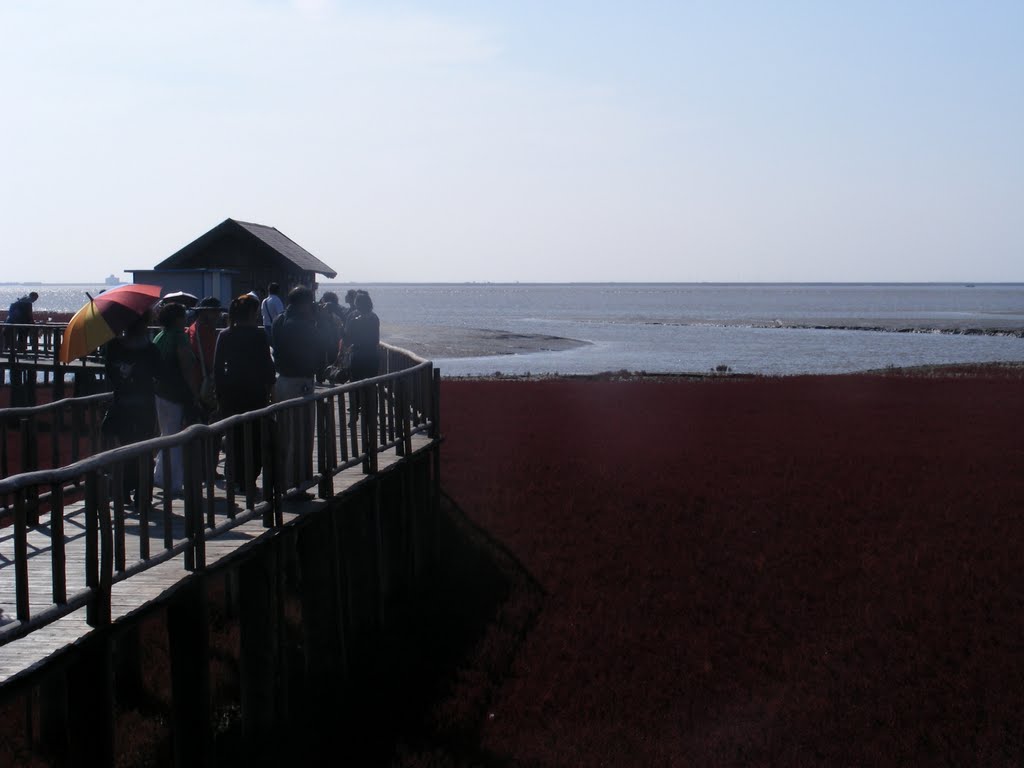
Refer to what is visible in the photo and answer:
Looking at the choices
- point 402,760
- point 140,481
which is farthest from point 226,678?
point 140,481

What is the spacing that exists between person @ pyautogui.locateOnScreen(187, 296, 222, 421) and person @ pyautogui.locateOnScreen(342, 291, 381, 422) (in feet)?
11.2

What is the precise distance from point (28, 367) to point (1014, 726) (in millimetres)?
20415

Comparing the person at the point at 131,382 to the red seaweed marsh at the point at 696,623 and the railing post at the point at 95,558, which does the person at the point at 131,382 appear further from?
the railing post at the point at 95,558

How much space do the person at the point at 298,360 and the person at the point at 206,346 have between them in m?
0.58

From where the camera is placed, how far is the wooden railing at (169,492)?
6.32m

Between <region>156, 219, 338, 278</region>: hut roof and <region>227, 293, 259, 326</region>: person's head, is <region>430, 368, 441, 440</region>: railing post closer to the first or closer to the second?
<region>227, 293, 259, 326</region>: person's head

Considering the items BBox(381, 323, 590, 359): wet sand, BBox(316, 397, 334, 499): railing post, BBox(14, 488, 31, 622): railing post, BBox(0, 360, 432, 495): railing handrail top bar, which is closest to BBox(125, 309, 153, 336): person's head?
BBox(0, 360, 432, 495): railing handrail top bar

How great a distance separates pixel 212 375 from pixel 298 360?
2.73 ft

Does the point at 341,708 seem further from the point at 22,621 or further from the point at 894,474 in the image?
the point at 894,474

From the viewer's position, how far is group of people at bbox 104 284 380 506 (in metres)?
10.1

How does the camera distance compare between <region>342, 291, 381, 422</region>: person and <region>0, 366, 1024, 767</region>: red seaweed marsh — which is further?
<region>342, 291, 381, 422</region>: person

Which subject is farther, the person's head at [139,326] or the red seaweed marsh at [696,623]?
the person's head at [139,326]

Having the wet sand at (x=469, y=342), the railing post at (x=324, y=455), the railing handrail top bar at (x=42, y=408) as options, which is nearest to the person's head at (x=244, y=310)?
the railing post at (x=324, y=455)

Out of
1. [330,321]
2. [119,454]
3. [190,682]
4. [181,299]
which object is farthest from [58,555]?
[330,321]
